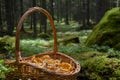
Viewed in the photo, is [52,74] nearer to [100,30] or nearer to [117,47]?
[117,47]

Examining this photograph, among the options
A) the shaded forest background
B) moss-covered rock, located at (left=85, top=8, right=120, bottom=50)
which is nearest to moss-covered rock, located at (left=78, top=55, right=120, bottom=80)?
moss-covered rock, located at (left=85, top=8, right=120, bottom=50)

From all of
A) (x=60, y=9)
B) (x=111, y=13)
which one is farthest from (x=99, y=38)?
(x=60, y=9)

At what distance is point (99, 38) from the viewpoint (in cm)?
1273

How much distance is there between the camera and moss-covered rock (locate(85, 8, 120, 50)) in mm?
12211

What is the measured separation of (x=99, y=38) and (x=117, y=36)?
818 millimetres

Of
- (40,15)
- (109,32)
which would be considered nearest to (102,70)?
(109,32)

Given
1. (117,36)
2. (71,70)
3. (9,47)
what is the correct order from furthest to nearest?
1. (117,36)
2. (9,47)
3. (71,70)

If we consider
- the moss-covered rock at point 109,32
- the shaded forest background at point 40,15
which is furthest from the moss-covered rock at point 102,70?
the shaded forest background at point 40,15

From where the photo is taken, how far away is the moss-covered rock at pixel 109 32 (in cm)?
1221

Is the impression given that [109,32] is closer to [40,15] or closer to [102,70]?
[102,70]

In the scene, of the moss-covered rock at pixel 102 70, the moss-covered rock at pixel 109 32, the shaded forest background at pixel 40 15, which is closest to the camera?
the moss-covered rock at pixel 102 70

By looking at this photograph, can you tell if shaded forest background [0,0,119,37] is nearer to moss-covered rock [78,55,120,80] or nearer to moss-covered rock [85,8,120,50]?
moss-covered rock [85,8,120,50]

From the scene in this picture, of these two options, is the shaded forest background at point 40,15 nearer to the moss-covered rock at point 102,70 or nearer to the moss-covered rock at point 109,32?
the moss-covered rock at point 109,32

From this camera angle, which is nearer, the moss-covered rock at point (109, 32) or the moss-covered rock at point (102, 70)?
the moss-covered rock at point (102, 70)
